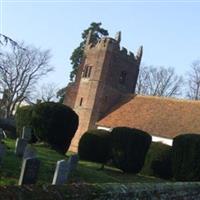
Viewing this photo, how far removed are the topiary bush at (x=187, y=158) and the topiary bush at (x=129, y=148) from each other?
6.37ft

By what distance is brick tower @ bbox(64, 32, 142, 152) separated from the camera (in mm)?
46531

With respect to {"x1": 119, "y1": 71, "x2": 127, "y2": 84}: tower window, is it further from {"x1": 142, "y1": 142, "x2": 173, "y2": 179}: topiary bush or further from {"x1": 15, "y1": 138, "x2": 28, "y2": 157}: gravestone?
{"x1": 15, "y1": 138, "x2": 28, "y2": 157}: gravestone

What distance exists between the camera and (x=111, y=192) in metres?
7.37

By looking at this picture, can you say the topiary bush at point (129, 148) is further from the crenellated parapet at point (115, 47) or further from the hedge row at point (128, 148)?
the crenellated parapet at point (115, 47)

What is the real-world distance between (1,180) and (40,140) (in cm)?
1306

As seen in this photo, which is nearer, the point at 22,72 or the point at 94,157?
the point at 94,157

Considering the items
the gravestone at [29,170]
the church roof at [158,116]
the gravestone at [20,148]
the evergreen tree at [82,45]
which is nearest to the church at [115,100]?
the church roof at [158,116]

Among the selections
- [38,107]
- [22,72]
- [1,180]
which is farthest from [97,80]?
[1,180]

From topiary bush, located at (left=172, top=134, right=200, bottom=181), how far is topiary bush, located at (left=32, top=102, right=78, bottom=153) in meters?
5.35

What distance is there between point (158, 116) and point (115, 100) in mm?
7048

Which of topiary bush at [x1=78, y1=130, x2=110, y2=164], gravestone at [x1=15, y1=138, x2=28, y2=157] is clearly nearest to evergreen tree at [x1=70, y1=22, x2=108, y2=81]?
topiary bush at [x1=78, y1=130, x2=110, y2=164]

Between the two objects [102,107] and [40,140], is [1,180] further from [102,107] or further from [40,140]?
[102,107]

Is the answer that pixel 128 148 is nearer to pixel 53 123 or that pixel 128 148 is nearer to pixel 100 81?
pixel 53 123

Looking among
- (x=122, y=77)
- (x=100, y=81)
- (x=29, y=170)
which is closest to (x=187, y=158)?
(x=29, y=170)
